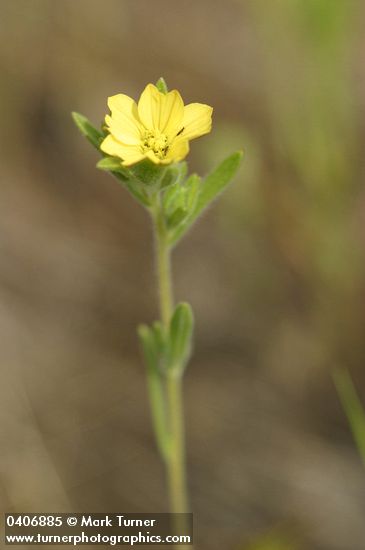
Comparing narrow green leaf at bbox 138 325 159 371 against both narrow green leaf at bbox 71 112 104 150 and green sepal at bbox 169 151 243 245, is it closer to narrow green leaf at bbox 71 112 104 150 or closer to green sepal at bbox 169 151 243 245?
green sepal at bbox 169 151 243 245

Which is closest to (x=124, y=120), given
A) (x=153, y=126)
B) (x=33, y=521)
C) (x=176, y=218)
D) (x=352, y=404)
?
(x=153, y=126)

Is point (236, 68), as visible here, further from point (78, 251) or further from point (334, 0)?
point (78, 251)

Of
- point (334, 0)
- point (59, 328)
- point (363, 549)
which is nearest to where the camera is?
point (363, 549)

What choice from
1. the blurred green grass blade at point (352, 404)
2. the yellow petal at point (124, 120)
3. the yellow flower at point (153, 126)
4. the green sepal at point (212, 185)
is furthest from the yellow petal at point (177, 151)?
the blurred green grass blade at point (352, 404)

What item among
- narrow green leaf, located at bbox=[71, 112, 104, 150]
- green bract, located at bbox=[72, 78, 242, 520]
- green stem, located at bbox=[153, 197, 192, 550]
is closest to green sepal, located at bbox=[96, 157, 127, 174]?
green bract, located at bbox=[72, 78, 242, 520]

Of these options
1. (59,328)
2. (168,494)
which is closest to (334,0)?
(59,328)
